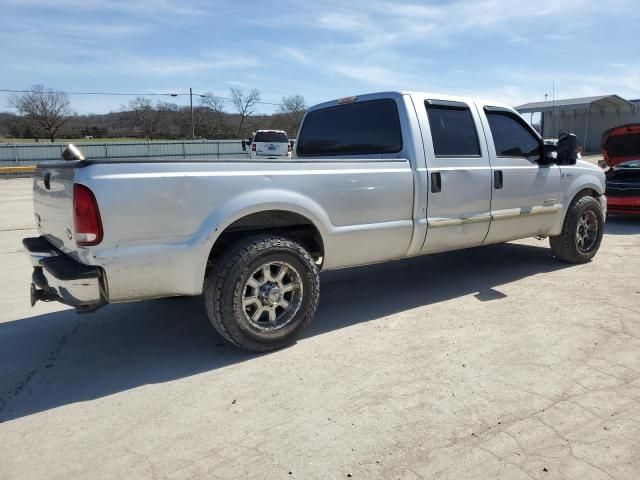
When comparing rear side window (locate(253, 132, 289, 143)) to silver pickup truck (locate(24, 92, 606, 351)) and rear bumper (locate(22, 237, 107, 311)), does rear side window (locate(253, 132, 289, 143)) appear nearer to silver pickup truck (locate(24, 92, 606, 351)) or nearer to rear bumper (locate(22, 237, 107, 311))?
silver pickup truck (locate(24, 92, 606, 351))

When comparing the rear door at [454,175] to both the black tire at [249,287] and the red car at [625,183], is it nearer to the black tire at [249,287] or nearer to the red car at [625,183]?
the black tire at [249,287]

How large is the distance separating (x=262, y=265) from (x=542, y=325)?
236cm

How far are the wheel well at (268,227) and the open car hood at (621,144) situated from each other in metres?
9.04

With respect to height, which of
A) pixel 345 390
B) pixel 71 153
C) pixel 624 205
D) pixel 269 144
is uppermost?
pixel 269 144

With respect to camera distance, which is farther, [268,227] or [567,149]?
[567,149]

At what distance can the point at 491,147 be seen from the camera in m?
4.97

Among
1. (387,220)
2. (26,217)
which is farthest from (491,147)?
(26,217)

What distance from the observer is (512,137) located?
17.3ft

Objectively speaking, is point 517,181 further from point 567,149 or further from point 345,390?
point 345,390

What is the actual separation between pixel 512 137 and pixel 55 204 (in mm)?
4354

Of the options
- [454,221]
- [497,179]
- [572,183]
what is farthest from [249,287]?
[572,183]

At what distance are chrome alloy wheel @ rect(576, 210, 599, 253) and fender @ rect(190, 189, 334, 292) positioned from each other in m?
3.84

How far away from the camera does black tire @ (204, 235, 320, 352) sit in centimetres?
340

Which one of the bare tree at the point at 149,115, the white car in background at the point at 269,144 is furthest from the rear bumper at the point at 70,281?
the bare tree at the point at 149,115
